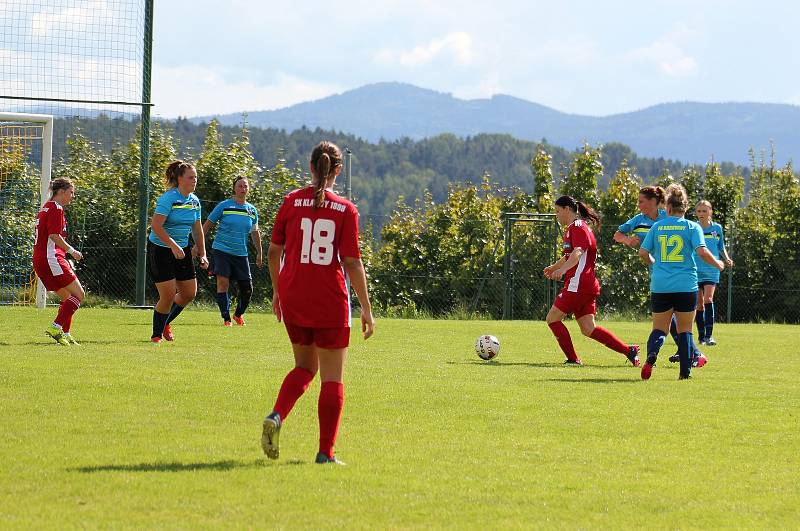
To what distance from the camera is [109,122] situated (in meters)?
22.2

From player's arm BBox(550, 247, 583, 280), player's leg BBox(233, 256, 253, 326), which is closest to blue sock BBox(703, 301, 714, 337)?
player's arm BBox(550, 247, 583, 280)

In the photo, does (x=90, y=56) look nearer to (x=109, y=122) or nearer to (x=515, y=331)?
(x=109, y=122)

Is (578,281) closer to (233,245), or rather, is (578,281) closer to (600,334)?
(600,334)

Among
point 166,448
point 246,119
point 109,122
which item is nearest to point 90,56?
point 109,122

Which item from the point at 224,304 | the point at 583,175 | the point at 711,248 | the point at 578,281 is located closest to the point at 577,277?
the point at 578,281

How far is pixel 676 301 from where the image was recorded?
11.5m

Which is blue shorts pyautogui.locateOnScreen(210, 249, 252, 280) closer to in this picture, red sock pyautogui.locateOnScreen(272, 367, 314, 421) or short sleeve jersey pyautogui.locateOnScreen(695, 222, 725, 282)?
short sleeve jersey pyautogui.locateOnScreen(695, 222, 725, 282)

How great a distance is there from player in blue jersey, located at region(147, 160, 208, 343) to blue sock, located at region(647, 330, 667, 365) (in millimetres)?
5178

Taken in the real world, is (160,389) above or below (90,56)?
below

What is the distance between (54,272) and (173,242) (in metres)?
1.38

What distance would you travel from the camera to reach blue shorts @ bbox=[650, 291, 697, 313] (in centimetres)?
Result: 1145

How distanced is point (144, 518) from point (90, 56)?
17774 millimetres

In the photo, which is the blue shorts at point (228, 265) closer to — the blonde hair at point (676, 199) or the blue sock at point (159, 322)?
the blue sock at point (159, 322)

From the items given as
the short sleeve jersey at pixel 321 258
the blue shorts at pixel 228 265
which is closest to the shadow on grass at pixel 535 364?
the blue shorts at pixel 228 265
